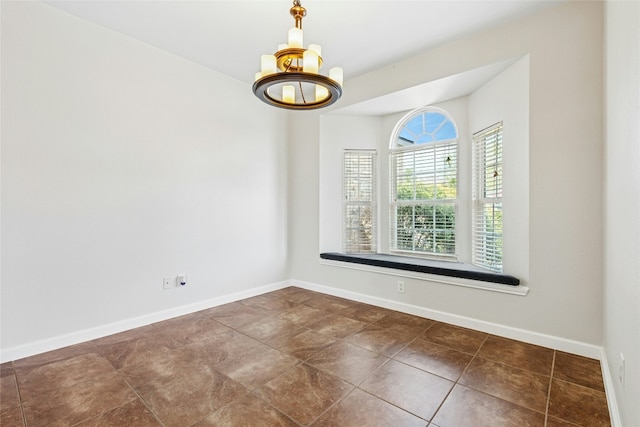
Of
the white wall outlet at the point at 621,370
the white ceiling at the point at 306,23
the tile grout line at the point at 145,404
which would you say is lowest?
the tile grout line at the point at 145,404

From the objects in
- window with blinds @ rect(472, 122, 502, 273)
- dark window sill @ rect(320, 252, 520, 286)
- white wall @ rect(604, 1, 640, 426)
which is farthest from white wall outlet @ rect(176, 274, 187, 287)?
white wall @ rect(604, 1, 640, 426)

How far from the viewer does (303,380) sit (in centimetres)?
193

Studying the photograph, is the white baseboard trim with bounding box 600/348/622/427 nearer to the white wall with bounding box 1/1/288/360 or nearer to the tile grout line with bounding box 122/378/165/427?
the tile grout line with bounding box 122/378/165/427

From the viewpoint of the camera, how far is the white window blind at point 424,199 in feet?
11.7

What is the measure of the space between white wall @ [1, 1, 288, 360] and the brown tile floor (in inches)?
19.1

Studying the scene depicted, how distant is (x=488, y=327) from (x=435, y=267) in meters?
0.70

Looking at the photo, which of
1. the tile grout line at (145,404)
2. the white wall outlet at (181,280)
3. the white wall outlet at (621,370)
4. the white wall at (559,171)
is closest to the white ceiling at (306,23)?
the white wall at (559,171)

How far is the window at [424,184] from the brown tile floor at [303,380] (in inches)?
48.4

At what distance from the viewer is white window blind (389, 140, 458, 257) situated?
3.56 metres

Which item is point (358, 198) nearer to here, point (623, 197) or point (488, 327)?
point (488, 327)

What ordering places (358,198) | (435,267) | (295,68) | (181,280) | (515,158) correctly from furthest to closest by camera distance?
(358,198) < (181,280) < (435,267) < (515,158) < (295,68)

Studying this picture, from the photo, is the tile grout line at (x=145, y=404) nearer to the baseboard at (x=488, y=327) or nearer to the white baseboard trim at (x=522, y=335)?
the white baseboard trim at (x=522, y=335)

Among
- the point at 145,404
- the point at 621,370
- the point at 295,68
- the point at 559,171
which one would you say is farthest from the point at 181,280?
the point at 559,171

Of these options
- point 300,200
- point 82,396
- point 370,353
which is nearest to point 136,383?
point 82,396
